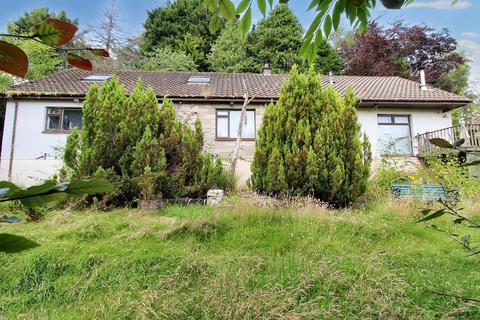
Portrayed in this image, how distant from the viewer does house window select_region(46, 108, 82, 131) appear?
1130 cm

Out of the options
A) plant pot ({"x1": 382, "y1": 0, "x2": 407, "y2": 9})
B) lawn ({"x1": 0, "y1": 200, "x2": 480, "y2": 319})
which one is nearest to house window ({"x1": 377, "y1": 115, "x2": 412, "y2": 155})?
lawn ({"x1": 0, "y1": 200, "x2": 480, "y2": 319})

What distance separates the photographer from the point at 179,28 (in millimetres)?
24719

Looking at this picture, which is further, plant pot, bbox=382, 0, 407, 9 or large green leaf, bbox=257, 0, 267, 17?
large green leaf, bbox=257, 0, 267, 17

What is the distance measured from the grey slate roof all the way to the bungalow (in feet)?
0.12

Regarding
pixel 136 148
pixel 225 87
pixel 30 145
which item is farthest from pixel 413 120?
pixel 30 145

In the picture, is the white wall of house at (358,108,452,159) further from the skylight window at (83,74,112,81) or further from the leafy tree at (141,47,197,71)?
the leafy tree at (141,47,197,71)

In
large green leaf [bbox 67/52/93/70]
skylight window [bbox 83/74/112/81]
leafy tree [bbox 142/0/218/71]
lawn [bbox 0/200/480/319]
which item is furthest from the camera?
leafy tree [bbox 142/0/218/71]

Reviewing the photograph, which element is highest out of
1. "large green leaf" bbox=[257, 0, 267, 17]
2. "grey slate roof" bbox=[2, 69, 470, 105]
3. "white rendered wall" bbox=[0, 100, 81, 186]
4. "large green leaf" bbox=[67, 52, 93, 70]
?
"grey slate roof" bbox=[2, 69, 470, 105]

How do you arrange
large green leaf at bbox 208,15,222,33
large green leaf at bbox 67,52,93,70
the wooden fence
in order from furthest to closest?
the wooden fence → large green leaf at bbox 208,15,222,33 → large green leaf at bbox 67,52,93,70

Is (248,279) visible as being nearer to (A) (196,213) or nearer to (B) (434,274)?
(B) (434,274)

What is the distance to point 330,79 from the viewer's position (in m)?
15.6

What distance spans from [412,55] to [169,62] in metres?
16.6

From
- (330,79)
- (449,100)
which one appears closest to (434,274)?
(449,100)

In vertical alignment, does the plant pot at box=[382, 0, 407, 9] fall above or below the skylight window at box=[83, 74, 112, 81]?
below
